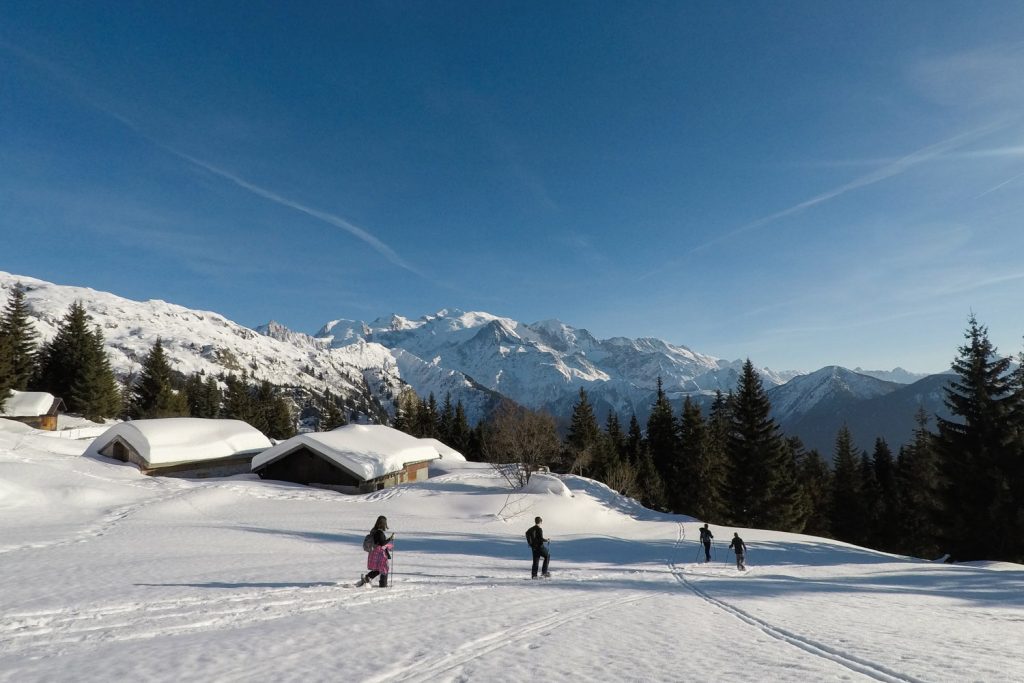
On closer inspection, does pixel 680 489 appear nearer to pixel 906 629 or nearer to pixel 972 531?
pixel 972 531

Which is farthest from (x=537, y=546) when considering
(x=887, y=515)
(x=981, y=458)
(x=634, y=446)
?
(x=887, y=515)

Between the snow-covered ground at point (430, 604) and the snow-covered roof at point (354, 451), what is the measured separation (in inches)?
335

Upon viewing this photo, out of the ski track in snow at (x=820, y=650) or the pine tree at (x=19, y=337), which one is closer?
the ski track in snow at (x=820, y=650)

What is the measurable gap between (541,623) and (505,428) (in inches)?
1398

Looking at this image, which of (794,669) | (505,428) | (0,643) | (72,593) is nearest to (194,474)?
(505,428)

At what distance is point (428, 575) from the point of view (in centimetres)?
1523

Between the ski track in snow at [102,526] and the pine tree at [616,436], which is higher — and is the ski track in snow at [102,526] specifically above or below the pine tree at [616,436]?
below

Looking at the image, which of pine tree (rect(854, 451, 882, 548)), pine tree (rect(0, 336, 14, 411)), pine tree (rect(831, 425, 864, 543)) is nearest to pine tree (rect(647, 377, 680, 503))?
pine tree (rect(831, 425, 864, 543))

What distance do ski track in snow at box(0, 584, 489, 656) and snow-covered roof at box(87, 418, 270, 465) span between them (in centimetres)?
3256

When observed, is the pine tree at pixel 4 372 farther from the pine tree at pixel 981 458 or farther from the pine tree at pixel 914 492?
the pine tree at pixel 914 492

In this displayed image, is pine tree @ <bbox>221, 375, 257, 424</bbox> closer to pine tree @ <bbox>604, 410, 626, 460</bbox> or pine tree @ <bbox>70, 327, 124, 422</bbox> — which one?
pine tree @ <bbox>70, 327, 124, 422</bbox>

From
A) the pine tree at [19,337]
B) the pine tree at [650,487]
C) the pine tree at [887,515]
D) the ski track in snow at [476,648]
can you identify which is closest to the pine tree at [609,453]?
the pine tree at [650,487]

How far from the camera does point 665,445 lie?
63.4 metres

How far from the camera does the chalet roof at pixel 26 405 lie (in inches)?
1938
